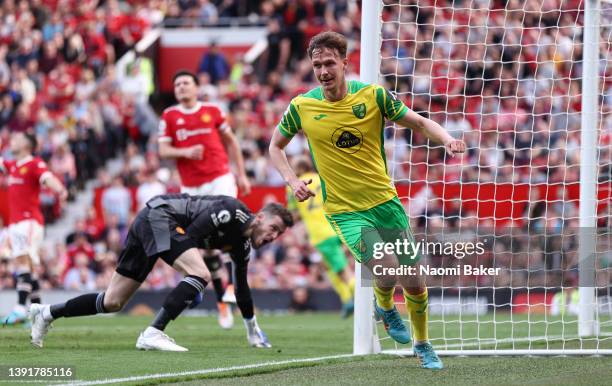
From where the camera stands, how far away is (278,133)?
8.87 m

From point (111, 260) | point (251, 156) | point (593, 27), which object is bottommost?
point (111, 260)

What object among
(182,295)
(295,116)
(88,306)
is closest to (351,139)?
(295,116)

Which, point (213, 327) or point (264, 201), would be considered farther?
point (264, 201)

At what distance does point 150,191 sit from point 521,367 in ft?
43.1

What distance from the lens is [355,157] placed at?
862cm

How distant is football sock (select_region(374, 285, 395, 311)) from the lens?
8875mm

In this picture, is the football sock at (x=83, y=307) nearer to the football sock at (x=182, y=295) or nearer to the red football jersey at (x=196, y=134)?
the football sock at (x=182, y=295)

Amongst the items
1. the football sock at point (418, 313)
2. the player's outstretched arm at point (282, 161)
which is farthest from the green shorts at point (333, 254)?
the football sock at point (418, 313)

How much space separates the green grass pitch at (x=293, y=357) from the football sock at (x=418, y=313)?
0.88ft

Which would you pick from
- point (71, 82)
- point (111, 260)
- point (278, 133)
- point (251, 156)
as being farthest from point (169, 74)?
point (278, 133)

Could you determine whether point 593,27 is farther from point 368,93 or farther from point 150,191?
point 150,191

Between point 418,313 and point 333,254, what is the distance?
23.4ft

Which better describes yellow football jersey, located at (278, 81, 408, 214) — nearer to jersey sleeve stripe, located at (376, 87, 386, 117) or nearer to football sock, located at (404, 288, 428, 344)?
jersey sleeve stripe, located at (376, 87, 386, 117)

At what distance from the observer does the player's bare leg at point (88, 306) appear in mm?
9922
